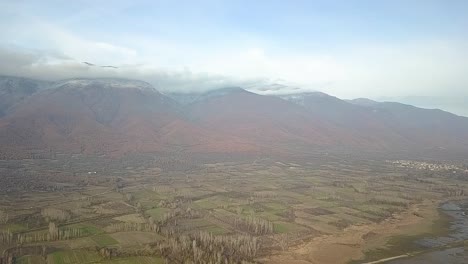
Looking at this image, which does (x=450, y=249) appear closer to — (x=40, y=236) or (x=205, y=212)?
(x=205, y=212)

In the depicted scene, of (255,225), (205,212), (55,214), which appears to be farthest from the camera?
(205,212)

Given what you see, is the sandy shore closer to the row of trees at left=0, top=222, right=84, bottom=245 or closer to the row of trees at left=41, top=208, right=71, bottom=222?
the row of trees at left=0, top=222, right=84, bottom=245

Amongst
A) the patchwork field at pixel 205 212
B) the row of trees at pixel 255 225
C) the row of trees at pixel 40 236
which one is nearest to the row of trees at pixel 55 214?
the patchwork field at pixel 205 212

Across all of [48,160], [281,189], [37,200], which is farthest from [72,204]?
[48,160]

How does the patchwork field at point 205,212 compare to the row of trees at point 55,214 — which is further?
the row of trees at point 55,214

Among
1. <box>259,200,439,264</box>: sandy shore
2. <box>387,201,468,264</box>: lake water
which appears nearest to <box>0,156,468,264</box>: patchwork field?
<box>259,200,439,264</box>: sandy shore

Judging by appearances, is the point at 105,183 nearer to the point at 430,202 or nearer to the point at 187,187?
the point at 187,187

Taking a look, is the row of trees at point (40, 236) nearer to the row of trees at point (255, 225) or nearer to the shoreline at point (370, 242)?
the row of trees at point (255, 225)

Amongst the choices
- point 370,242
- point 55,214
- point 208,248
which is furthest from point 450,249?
point 55,214
